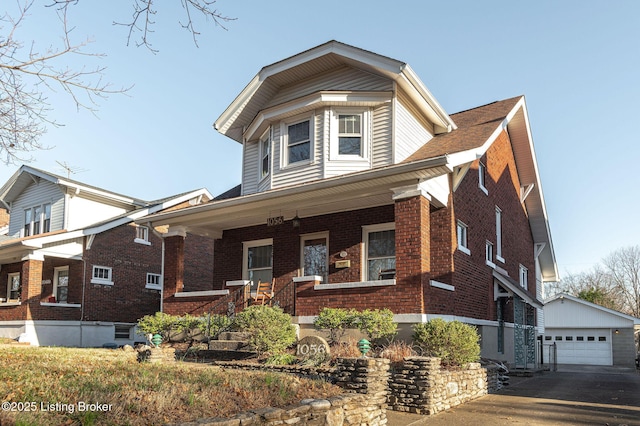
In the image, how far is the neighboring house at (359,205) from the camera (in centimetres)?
1251

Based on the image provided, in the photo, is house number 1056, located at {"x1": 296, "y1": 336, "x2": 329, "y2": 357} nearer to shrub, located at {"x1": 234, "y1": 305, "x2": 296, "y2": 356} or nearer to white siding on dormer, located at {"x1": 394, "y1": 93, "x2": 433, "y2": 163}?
shrub, located at {"x1": 234, "y1": 305, "x2": 296, "y2": 356}

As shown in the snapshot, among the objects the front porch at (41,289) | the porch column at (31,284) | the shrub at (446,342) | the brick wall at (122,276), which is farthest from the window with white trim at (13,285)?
the shrub at (446,342)

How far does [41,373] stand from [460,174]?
33.8 feet

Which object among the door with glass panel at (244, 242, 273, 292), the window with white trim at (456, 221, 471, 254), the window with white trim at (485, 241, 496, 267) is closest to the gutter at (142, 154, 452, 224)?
the door with glass panel at (244, 242, 273, 292)

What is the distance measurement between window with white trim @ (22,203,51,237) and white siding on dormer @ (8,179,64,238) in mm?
193

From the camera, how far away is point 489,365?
12719 mm

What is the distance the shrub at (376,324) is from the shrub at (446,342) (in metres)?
0.63

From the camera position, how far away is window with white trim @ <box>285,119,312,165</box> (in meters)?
15.6

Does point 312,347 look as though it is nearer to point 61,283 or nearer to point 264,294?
point 264,294

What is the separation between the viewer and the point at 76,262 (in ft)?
74.4

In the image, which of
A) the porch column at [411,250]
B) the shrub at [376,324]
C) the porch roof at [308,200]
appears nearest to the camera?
the shrub at [376,324]

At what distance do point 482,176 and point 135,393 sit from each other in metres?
13.7

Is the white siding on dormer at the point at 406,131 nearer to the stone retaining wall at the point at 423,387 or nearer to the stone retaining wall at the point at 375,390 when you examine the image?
the stone retaining wall at the point at 375,390

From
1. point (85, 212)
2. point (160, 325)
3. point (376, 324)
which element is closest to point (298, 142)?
point (160, 325)
